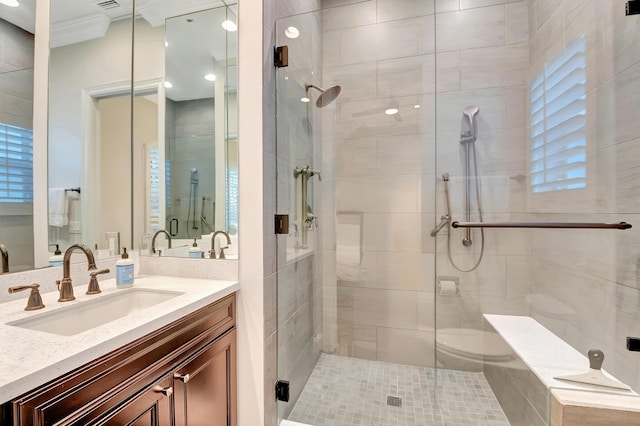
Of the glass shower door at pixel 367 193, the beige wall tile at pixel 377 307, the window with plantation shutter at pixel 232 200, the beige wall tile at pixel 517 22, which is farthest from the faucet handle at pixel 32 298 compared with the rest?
the beige wall tile at pixel 517 22

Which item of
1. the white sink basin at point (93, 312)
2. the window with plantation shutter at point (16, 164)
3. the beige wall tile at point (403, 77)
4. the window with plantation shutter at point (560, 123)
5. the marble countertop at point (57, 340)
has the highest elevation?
the beige wall tile at point (403, 77)

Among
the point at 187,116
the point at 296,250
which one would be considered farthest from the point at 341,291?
the point at 187,116

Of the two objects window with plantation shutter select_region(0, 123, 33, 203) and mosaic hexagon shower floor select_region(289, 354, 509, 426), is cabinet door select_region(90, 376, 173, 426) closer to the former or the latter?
window with plantation shutter select_region(0, 123, 33, 203)

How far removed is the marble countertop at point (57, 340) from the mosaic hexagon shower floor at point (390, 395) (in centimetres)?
105

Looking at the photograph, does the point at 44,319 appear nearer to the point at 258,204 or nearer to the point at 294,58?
the point at 258,204

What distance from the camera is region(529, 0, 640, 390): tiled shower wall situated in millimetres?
1228

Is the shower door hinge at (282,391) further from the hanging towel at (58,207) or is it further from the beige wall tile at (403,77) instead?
the beige wall tile at (403,77)

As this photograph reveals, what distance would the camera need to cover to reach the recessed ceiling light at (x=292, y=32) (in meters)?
1.61

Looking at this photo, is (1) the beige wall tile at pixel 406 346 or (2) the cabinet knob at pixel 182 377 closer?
(2) the cabinet knob at pixel 182 377

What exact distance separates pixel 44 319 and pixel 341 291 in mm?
1523

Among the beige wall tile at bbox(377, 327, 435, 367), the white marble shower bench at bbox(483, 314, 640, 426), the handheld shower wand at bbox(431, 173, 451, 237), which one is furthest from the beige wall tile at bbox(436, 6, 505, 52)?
the beige wall tile at bbox(377, 327, 435, 367)

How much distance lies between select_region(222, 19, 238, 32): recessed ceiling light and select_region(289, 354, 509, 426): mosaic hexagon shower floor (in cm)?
208

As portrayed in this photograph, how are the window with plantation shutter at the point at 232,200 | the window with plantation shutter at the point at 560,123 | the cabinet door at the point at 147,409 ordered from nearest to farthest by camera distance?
the cabinet door at the point at 147,409
the window with plantation shutter at the point at 232,200
the window with plantation shutter at the point at 560,123

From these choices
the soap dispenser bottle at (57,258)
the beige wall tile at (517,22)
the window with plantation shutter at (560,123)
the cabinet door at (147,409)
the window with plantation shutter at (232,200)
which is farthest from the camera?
the beige wall tile at (517,22)
